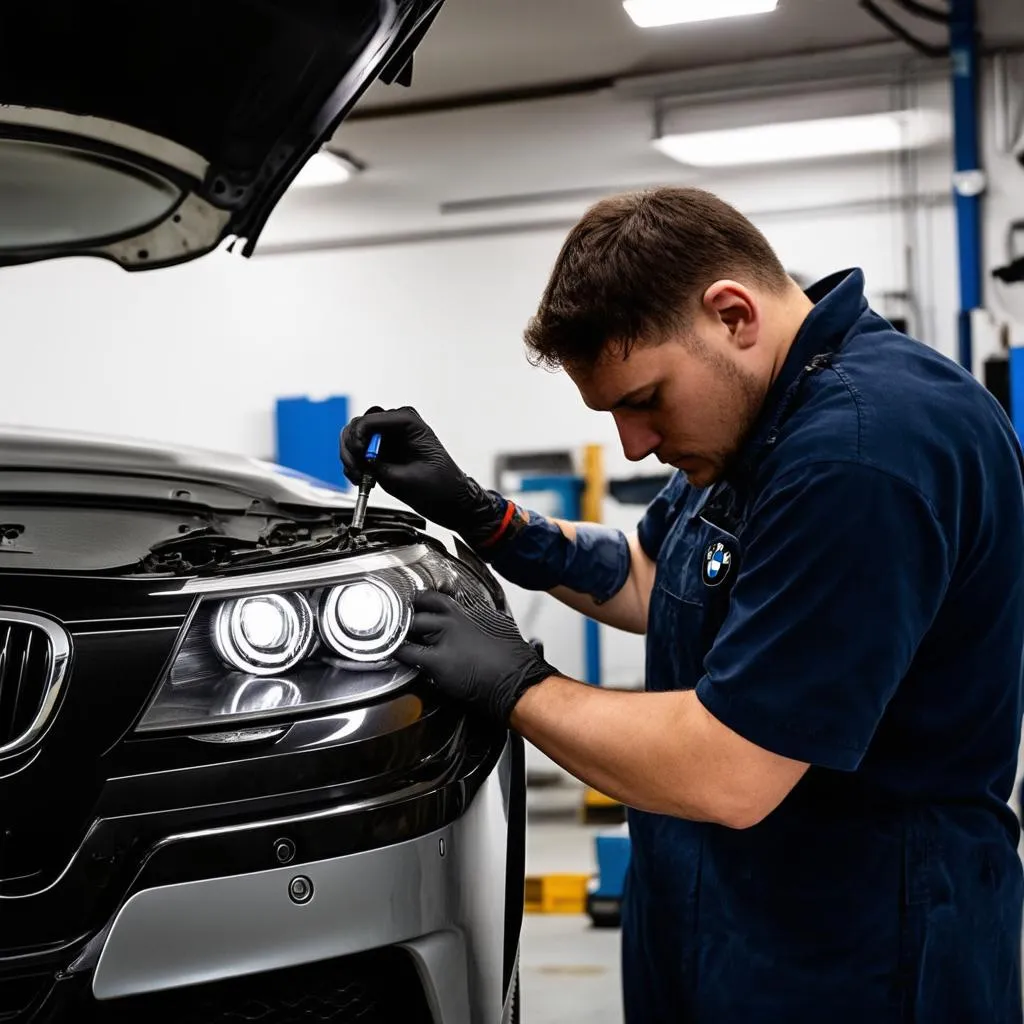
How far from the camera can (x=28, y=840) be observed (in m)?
1.18

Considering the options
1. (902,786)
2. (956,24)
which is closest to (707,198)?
(902,786)

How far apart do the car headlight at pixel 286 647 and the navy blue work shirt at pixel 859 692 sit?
372 mm

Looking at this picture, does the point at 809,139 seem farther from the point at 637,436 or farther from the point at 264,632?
the point at 264,632

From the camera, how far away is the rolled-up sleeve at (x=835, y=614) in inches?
44.8

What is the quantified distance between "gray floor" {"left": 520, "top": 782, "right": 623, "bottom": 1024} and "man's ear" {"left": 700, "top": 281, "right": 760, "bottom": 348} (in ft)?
5.58

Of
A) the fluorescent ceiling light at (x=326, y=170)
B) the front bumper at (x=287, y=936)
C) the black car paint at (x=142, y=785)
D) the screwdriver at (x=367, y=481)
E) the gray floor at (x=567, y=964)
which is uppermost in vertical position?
the fluorescent ceiling light at (x=326, y=170)

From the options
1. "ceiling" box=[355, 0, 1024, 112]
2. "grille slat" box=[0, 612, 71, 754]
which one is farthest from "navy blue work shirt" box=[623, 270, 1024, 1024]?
"ceiling" box=[355, 0, 1024, 112]

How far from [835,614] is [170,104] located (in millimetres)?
1434

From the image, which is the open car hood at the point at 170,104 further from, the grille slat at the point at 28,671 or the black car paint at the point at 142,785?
the grille slat at the point at 28,671

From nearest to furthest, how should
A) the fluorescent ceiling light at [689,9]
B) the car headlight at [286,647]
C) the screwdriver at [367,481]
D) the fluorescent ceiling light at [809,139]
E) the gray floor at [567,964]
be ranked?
1. the car headlight at [286,647]
2. the screwdriver at [367,481]
3. the gray floor at [567,964]
4. the fluorescent ceiling light at [689,9]
5. the fluorescent ceiling light at [809,139]

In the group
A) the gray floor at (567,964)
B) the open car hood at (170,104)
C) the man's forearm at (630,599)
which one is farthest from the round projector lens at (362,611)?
the gray floor at (567,964)

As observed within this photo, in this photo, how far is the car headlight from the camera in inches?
49.3

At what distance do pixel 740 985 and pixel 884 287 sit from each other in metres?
4.78

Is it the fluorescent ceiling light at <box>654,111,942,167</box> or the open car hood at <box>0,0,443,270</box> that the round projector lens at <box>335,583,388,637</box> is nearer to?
the open car hood at <box>0,0,443,270</box>
